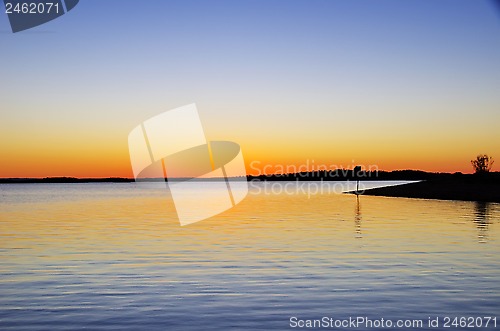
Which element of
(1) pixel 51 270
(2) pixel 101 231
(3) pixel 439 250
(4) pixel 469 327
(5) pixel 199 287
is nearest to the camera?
(4) pixel 469 327

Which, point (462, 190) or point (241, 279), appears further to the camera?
point (462, 190)

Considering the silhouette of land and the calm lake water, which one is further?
the silhouette of land

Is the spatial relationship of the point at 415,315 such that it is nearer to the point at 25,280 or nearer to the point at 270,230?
the point at 25,280

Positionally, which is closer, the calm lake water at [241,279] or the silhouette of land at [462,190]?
the calm lake water at [241,279]

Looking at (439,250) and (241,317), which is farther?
(439,250)

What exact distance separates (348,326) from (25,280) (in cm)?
1183

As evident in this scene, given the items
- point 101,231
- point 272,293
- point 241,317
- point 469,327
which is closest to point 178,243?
point 101,231

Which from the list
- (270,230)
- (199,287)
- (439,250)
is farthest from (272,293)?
(270,230)

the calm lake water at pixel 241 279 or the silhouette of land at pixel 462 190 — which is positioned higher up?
the calm lake water at pixel 241 279

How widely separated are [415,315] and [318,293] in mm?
3450

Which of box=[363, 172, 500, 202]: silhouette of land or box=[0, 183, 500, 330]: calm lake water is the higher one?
box=[0, 183, 500, 330]: calm lake water

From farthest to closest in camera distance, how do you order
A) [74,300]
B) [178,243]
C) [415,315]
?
[178,243], [74,300], [415,315]

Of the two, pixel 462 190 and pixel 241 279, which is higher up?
pixel 241 279

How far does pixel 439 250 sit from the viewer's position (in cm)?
2734
